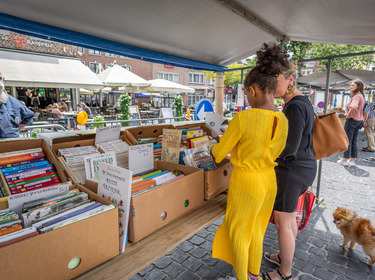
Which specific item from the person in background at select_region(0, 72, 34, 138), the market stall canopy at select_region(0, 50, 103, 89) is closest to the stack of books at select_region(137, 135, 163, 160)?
the person in background at select_region(0, 72, 34, 138)

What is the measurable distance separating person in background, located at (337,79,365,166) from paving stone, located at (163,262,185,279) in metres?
5.73

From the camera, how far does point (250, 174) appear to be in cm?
161

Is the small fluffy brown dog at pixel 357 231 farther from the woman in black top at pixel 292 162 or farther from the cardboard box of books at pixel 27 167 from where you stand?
the cardboard box of books at pixel 27 167

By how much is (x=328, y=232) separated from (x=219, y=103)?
2.96 m

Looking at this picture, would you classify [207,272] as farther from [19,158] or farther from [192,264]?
[19,158]

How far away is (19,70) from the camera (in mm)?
6777

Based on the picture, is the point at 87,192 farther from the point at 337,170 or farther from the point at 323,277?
the point at 337,170

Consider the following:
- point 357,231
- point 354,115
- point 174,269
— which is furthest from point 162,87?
point 357,231

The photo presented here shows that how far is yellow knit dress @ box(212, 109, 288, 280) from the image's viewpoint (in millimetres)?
1535

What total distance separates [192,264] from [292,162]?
164 cm

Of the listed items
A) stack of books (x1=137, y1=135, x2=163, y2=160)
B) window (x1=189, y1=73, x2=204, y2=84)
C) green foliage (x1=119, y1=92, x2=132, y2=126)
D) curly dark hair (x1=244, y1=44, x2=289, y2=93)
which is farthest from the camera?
window (x1=189, y1=73, x2=204, y2=84)

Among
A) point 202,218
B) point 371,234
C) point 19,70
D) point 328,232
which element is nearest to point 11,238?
point 202,218

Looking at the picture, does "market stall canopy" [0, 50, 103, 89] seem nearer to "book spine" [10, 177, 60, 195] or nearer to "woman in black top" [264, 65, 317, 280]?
"book spine" [10, 177, 60, 195]

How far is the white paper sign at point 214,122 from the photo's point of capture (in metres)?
2.85
